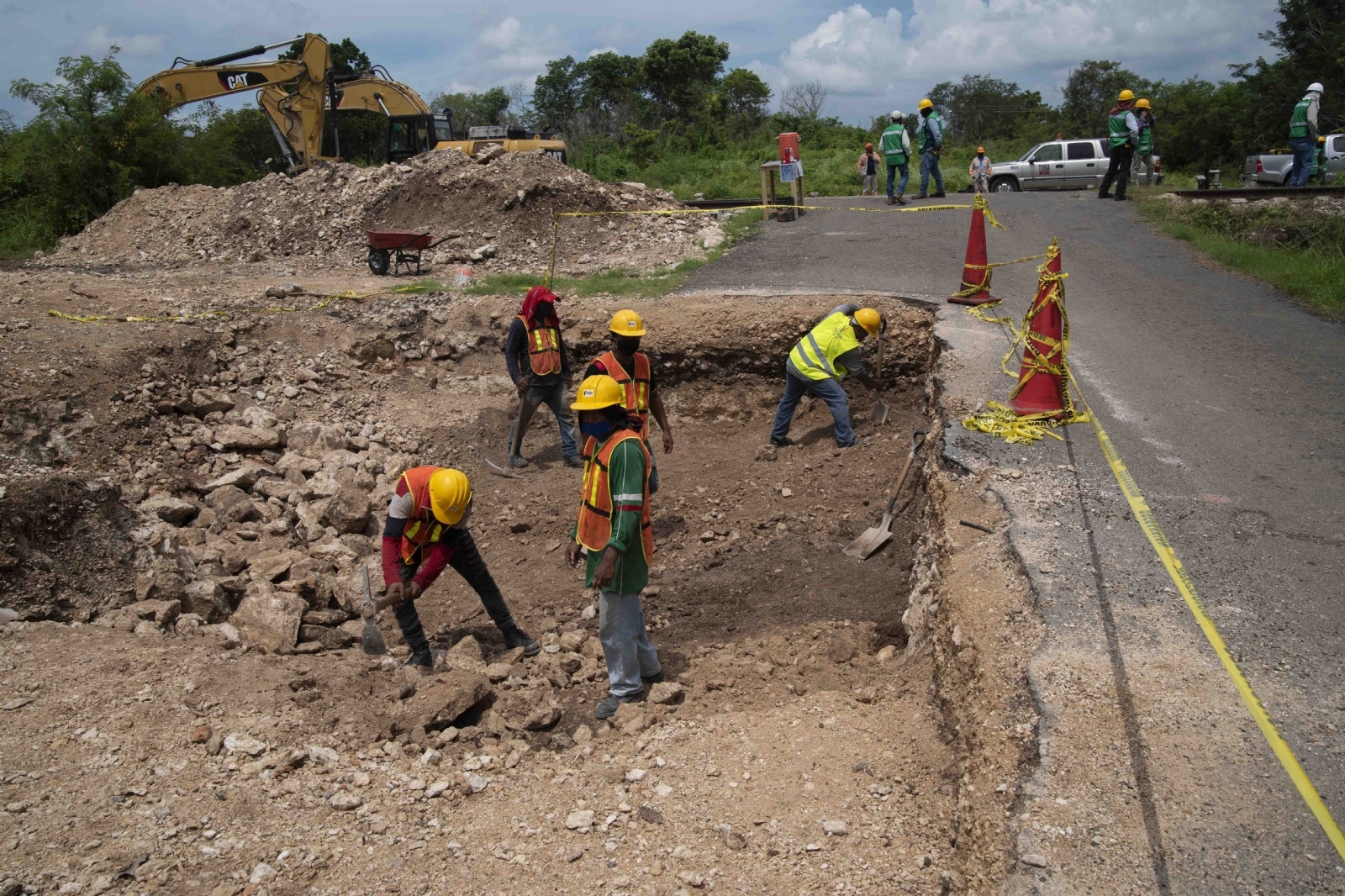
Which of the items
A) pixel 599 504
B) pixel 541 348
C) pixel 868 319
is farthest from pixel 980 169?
pixel 599 504

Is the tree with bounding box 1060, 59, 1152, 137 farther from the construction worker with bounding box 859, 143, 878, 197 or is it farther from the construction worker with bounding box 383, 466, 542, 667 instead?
the construction worker with bounding box 383, 466, 542, 667

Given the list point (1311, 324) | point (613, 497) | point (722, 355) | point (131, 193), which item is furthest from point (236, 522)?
point (131, 193)

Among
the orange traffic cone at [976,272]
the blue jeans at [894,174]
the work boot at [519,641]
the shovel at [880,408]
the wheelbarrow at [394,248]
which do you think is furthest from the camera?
the blue jeans at [894,174]

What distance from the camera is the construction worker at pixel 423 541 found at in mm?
4691

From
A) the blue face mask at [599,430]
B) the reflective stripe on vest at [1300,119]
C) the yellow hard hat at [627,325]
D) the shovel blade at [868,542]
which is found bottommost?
the shovel blade at [868,542]

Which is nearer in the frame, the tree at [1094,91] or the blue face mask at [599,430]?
the blue face mask at [599,430]

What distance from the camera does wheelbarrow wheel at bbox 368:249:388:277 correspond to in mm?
12211

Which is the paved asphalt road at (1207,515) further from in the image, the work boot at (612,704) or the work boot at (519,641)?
the work boot at (519,641)

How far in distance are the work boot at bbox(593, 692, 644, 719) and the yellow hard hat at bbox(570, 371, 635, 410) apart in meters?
1.50

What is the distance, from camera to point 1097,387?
6.42 metres

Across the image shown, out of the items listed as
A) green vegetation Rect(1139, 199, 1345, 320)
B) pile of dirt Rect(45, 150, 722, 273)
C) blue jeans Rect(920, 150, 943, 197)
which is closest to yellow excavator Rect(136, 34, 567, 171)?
pile of dirt Rect(45, 150, 722, 273)

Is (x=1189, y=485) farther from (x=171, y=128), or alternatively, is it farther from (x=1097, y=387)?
(x=171, y=128)

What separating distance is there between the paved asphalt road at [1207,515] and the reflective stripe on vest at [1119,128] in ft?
12.0

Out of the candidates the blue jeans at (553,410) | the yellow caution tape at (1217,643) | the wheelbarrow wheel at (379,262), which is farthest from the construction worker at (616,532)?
the wheelbarrow wheel at (379,262)
